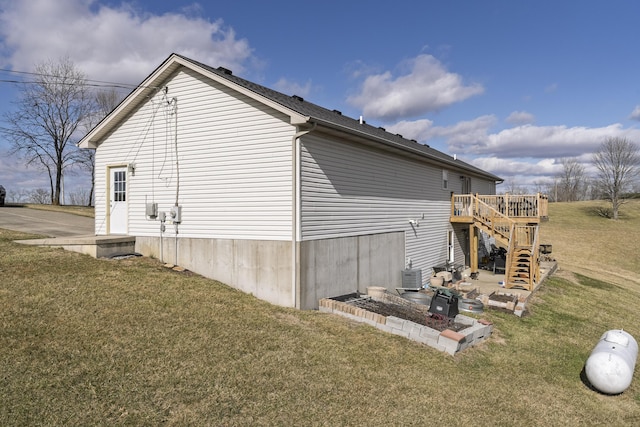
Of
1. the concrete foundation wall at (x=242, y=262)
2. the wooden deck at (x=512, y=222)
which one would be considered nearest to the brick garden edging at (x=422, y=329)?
the concrete foundation wall at (x=242, y=262)

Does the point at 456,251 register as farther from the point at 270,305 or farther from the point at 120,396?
the point at 120,396

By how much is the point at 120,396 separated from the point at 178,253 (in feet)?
20.8

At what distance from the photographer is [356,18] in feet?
51.2

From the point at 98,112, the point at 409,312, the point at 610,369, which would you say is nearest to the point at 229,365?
the point at 409,312

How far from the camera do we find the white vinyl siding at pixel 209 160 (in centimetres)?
938

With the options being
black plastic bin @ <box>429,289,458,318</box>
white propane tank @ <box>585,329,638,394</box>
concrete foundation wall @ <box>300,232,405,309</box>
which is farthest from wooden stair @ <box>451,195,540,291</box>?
white propane tank @ <box>585,329,638,394</box>

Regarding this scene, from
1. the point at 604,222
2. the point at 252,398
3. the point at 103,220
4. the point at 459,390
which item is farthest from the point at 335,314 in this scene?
the point at 604,222

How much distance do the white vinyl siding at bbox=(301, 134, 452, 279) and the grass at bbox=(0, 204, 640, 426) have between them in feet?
8.60

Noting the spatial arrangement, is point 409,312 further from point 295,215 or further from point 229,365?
point 229,365

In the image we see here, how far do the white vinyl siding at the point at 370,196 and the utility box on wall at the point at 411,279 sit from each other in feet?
3.43

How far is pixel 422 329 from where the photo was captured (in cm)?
787

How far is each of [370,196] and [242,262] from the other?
4.38 metres

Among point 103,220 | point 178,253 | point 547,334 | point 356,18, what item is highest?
point 356,18

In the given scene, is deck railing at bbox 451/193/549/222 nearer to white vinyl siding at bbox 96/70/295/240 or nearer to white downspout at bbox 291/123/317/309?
white downspout at bbox 291/123/317/309
